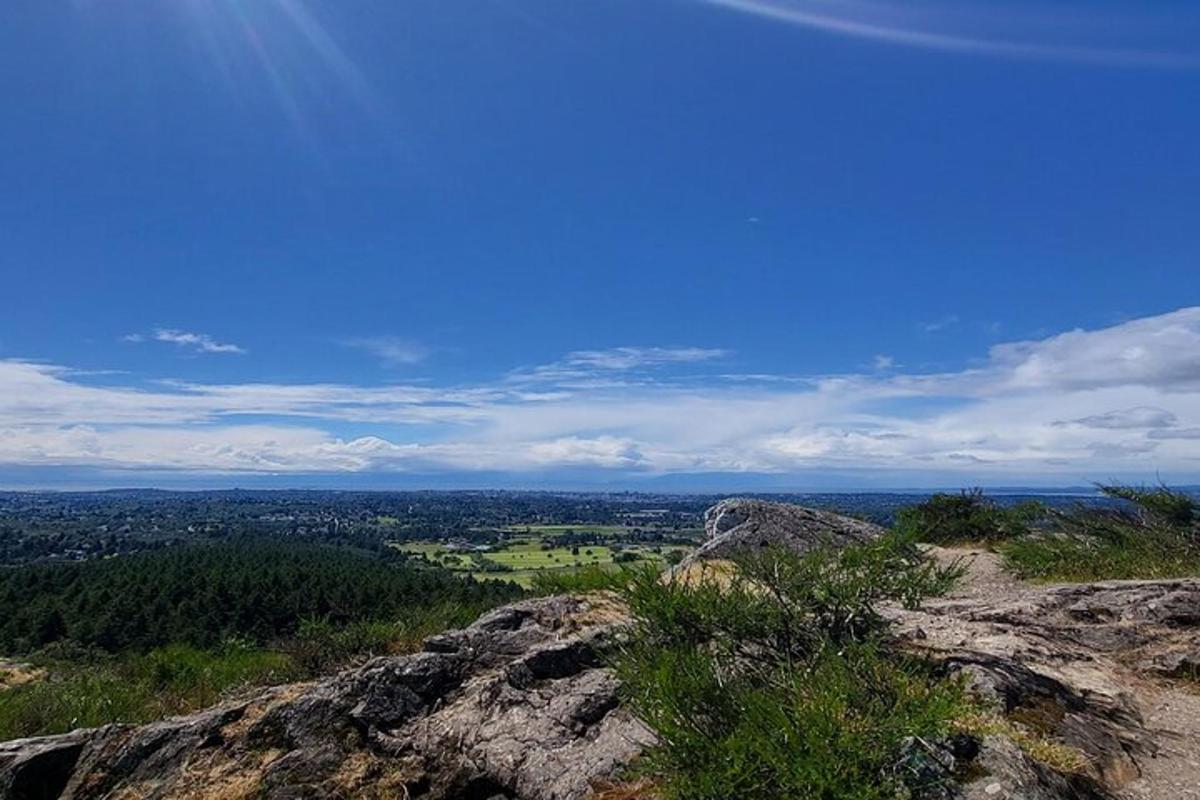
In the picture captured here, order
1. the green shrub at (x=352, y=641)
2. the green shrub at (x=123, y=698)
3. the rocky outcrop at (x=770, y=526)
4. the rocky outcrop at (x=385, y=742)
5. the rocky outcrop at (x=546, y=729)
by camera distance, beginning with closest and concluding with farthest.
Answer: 1. the rocky outcrop at (x=546, y=729)
2. the rocky outcrop at (x=385, y=742)
3. the green shrub at (x=123, y=698)
4. the green shrub at (x=352, y=641)
5. the rocky outcrop at (x=770, y=526)

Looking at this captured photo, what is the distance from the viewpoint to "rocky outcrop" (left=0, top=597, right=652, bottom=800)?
277 inches

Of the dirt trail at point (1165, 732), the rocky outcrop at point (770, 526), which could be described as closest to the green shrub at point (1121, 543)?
the rocky outcrop at point (770, 526)

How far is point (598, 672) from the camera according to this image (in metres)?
8.34

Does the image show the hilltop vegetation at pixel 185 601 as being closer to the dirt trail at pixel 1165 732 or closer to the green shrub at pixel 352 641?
the green shrub at pixel 352 641

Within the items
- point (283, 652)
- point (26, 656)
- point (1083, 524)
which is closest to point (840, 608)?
point (283, 652)

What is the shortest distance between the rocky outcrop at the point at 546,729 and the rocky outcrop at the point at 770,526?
293 inches

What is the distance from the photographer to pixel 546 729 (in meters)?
7.52

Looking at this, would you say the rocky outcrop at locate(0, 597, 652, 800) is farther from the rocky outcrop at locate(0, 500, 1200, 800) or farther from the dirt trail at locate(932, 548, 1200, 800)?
the dirt trail at locate(932, 548, 1200, 800)

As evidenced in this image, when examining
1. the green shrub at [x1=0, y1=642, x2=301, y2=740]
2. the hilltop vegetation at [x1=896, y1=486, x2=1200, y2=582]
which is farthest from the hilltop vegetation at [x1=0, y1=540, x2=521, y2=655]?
the hilltop vegetation at [x1=896, y1=486, x2=1200, y2=582]

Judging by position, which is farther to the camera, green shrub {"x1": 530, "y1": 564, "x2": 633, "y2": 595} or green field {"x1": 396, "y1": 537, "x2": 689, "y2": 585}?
green field {"x1": 396, "y1": 537, "x2": 689, "y2": 585}

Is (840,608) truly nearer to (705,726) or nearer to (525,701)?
(705,726)

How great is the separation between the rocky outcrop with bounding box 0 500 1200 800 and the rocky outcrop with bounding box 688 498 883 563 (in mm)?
7430

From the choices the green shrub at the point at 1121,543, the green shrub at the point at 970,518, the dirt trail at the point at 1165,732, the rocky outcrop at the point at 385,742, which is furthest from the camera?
the green shrub at the point at 970,518

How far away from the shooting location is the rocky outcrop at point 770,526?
17.7 m
